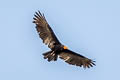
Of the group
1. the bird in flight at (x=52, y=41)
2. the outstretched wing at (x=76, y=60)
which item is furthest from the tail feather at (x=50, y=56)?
the outstretched wing at (x=76, y=60)

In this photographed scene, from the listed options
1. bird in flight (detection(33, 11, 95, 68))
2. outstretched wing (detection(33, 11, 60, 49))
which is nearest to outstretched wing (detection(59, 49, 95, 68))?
bird in flight (detection(33, 11, 95, 68))

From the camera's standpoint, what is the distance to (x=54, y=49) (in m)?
28.2

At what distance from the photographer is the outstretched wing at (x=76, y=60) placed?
2930 cm

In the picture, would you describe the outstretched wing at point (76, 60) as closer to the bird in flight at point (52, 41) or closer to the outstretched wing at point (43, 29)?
the bird in flight at point (52, 41)

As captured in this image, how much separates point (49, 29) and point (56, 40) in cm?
104

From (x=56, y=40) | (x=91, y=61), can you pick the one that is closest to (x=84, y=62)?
(x=91, y=61)

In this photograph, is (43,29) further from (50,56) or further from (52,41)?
(50,56)

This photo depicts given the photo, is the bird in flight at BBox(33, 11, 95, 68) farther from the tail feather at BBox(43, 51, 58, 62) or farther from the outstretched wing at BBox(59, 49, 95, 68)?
the tail feather at BBox(43, 51, 58, 62)

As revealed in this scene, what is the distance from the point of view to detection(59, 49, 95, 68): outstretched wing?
29.3m

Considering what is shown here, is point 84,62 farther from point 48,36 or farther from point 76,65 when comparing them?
point 48,36

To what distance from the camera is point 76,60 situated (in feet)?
96.8

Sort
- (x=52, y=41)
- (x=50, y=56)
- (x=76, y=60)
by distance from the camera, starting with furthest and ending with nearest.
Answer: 1. (x=76, y=60)
2. (x=52, y=41)
3. (x=50, y=56)

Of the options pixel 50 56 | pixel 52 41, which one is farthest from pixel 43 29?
pixel 50 56

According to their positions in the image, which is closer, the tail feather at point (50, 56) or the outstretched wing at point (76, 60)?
the tail feather at point (50, 56)
